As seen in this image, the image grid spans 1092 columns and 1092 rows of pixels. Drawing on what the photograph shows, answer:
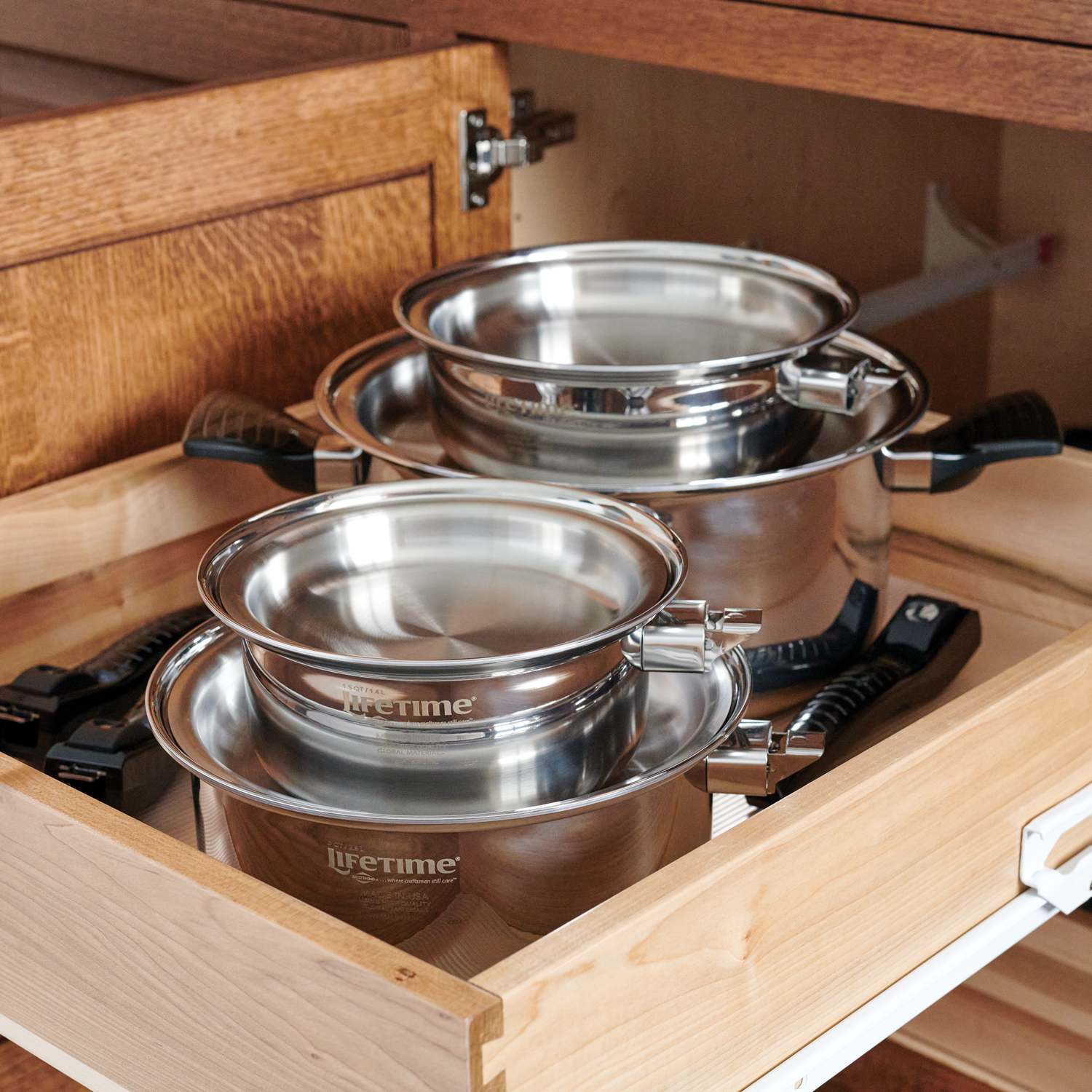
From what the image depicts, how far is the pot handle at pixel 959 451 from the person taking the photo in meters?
0.75

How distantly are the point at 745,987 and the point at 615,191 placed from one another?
3.95 feet

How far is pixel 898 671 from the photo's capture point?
2.45ft

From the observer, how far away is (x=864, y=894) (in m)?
0.55

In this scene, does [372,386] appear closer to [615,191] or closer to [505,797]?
[505,797]

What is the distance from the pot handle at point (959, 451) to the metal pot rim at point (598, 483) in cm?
2

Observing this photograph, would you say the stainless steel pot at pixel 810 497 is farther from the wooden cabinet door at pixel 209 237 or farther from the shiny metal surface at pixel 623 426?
the wooden cabinet door at pixel 209 237

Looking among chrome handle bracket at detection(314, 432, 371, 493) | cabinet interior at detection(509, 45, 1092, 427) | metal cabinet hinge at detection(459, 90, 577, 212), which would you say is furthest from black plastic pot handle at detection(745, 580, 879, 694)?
cabinet interior at detection(509, 45, 1092, 427)

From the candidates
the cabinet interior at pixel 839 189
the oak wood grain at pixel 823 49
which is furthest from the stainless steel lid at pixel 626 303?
the cabinet interior at pixel 839 189

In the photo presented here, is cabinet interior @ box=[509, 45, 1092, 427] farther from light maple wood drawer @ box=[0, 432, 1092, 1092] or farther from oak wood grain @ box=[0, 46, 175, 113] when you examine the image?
light maple wood drawer @ box=[0, 432, 1092, 1092]

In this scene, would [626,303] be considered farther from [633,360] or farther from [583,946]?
[583,946]

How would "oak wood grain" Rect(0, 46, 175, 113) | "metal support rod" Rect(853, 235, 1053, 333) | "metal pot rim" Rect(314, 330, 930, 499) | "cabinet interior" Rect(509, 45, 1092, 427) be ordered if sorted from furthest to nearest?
"cabinet interior" Rect(509, 45, 1092, 427), "metal support rod" Rect(853, 235, 1053, 333), "oak wood grain" Rect(0, 46, 175, 113), "metal pot rim" Rect(314, 330, 930, 499)

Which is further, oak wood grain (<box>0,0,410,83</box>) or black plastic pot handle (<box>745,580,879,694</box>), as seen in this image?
oak wood grain (<box>0,0,410,83</box>)

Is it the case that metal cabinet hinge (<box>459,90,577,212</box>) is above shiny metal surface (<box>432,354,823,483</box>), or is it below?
above

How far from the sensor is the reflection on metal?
1.27m
